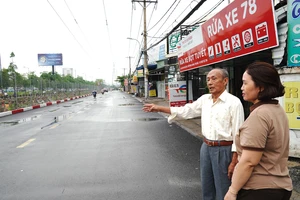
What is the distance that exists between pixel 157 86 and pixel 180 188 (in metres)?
31.7

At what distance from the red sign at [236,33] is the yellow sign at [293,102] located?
0.85m

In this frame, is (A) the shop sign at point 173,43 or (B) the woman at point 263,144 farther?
(A) the shop sign at point 173,43

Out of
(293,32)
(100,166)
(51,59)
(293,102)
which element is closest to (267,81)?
(293,32)

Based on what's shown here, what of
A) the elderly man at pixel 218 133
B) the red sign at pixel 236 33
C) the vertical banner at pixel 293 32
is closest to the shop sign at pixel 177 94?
the red sign at pixel 236 33

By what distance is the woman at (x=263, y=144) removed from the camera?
162cm

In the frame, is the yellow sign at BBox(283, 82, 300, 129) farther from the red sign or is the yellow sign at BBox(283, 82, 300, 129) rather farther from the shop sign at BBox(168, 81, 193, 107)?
the shop sign at BBox(168, 81, 193, 107)

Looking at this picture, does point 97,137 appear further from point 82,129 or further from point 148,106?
point 148,106

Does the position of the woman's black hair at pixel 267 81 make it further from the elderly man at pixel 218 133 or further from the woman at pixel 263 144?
the elderly man at pixel 218 133

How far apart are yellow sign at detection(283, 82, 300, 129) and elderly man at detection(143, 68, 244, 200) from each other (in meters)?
2.87

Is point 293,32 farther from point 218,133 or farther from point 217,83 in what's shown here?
point 218,133

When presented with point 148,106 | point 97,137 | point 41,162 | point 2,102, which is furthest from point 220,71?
point 2,102

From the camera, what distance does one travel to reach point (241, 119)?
2521 mm

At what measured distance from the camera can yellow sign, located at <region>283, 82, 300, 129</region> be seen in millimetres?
4816

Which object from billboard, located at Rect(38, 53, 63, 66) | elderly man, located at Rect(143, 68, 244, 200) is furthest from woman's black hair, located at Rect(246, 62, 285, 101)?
billboard, located at Rect(38, 53, 63, 66)
